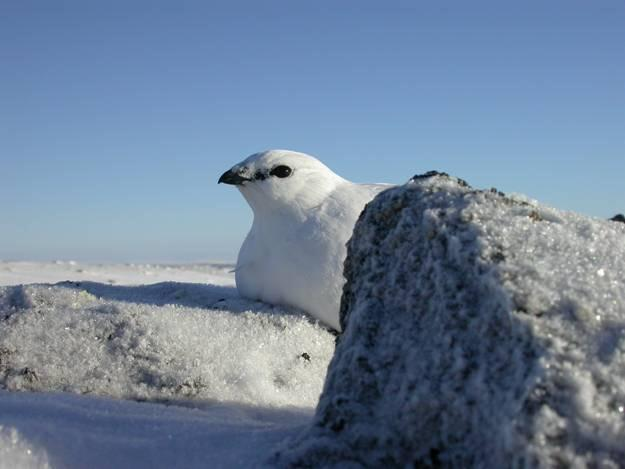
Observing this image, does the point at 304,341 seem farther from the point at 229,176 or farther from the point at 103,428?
the point at 103,428

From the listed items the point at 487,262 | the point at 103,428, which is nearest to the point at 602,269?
the point at 487,262

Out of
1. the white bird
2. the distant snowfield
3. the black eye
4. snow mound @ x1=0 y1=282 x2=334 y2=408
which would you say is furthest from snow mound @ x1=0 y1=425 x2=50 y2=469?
the black eye

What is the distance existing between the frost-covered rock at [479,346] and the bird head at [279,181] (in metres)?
2.40

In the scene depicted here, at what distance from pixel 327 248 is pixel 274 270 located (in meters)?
0.42

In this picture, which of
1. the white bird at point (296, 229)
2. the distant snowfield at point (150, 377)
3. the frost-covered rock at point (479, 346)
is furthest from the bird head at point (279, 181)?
the frost-covered rock at point (479, 346)

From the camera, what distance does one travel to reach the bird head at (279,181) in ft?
15.2

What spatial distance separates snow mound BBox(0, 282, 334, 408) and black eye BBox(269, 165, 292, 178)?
37.1 inches

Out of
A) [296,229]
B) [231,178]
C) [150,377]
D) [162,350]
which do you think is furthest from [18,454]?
[231,178]

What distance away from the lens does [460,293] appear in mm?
1826

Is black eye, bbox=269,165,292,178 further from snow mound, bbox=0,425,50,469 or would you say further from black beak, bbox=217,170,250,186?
snow mound, bbox=0,425,50,469

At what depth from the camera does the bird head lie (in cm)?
463

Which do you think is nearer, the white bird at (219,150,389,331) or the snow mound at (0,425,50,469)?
the snow mound at (0,425,50,469)

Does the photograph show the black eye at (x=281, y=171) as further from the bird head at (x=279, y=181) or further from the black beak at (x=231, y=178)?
the black beak at (x=231, y=178)

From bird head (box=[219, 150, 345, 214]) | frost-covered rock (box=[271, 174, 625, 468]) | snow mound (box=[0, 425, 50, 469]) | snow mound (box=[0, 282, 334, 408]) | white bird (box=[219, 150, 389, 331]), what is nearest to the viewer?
frost-covered rock (box=[271, 174, 625, 468])
